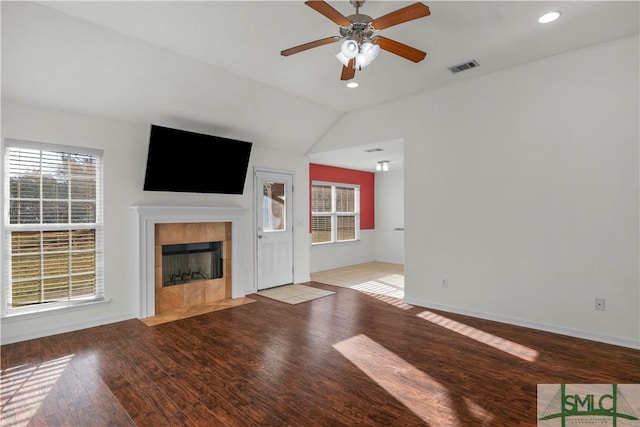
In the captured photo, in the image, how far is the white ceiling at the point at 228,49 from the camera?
2779 millimetres

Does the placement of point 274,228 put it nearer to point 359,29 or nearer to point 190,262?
point 190,262

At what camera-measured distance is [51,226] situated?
12.3 feet

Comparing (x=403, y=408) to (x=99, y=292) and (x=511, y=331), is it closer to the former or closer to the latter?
(x=511, y=331)

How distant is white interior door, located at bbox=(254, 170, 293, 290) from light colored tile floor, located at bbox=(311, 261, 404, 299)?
34.8 inches

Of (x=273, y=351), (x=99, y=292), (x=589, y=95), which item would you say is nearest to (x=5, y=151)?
(x=99, y=292)

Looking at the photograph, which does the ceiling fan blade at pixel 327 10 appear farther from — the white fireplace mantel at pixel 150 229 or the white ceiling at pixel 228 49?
the white fireplace mantel at pixel 150 229

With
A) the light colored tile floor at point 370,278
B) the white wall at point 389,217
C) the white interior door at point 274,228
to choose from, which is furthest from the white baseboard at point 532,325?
the white wall at point 389,217

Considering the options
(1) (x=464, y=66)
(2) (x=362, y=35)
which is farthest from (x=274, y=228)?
(2) (x=362, y=35)

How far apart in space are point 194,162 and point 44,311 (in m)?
2.30

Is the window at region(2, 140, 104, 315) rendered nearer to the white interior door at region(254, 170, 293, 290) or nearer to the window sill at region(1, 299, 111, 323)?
the window sill at region(1, 299, 111, 323)

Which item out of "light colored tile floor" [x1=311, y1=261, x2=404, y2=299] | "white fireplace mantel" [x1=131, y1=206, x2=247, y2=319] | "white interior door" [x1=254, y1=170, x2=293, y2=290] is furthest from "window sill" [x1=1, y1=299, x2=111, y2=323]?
"light colored tile floor" [x1=311, y1=261, x2=404, y2=299]

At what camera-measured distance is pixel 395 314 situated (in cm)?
437

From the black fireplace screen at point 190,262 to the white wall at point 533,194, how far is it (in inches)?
110

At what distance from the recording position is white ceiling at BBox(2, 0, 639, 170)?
9.12 feet
